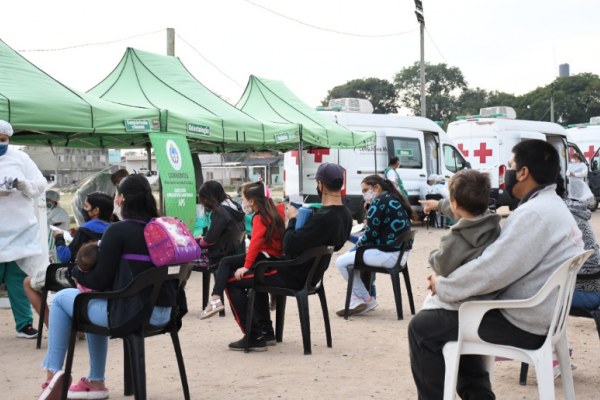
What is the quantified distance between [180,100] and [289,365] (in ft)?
21.6

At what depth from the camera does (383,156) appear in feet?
53.3

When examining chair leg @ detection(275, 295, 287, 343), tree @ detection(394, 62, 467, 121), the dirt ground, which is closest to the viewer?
the dirt ground

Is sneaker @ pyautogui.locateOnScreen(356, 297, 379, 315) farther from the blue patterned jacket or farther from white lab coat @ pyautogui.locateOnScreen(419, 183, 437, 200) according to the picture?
white lab coat @ pyautogui.locateOnScreen(419, 183, 437, 200)

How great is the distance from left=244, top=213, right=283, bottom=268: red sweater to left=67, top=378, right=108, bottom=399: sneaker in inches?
62.0

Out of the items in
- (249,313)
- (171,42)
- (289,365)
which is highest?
(171,42)

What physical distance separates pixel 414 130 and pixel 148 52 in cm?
742

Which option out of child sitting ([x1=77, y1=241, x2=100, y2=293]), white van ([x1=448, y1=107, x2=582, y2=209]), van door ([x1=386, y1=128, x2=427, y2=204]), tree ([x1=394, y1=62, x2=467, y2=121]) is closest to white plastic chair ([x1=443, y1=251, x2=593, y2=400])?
child sitting ([x1=77, y1=241, x2=100, y2=293])

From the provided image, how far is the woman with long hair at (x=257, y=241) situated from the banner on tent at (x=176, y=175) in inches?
138

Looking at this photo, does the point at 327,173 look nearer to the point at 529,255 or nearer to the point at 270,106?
the point at 529,255

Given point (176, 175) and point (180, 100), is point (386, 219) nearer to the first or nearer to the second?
point (176, 175)

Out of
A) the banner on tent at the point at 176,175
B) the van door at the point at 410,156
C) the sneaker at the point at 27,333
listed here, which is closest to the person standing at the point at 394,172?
the van door at the point at 410,156

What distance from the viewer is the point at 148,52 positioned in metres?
11.8

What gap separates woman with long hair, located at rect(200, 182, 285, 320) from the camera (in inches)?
217

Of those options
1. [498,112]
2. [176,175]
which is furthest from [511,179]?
[498,112]
